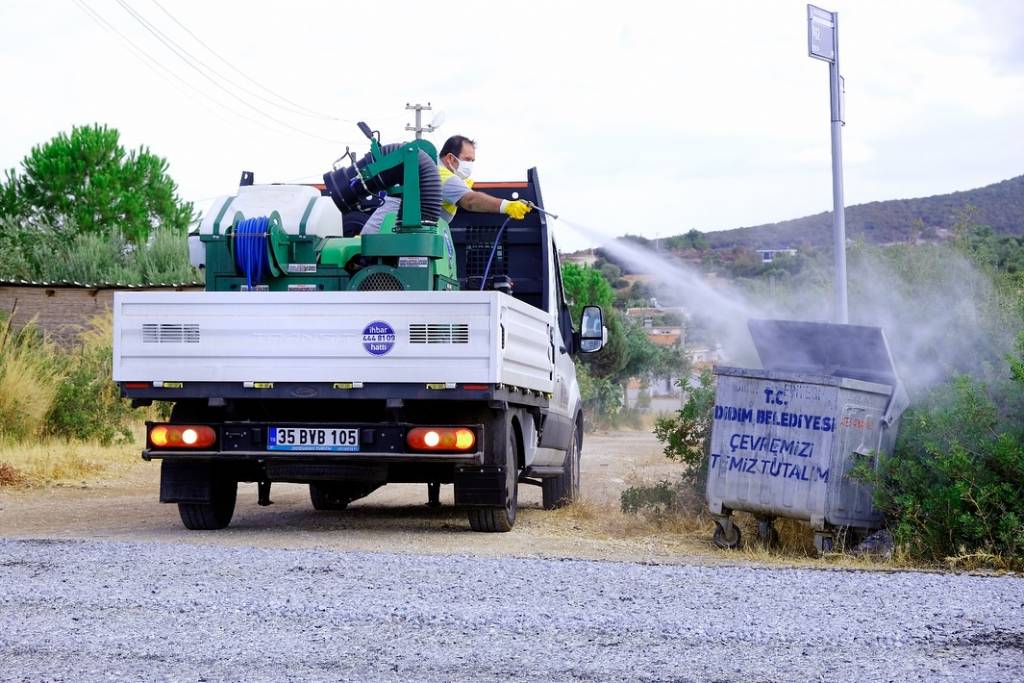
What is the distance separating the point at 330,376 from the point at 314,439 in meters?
0.55

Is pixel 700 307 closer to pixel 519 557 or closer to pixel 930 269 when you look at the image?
pixel 930 269

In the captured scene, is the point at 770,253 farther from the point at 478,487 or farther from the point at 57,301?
the point at 478,487

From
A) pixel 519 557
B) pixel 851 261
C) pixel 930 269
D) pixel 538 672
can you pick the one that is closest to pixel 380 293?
pixel 519 557

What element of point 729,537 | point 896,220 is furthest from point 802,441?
point 896,220

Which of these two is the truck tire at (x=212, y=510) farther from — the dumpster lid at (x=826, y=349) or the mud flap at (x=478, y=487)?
the dumpster lid at (x=826, y=349)

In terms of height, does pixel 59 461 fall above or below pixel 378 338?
below

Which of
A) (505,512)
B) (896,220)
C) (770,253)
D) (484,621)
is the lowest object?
(484,621)

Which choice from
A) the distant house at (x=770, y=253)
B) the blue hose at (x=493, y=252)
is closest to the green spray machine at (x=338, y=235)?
the blue hose at (x=493, y=252)

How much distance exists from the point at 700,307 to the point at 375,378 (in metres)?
4.92

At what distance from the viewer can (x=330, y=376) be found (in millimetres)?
9500

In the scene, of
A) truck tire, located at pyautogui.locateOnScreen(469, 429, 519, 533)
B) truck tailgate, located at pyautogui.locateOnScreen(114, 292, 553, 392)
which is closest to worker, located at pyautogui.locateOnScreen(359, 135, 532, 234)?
truck tailgate, located at pyautogui.locateOnScreen(114, 292, 553, 392)

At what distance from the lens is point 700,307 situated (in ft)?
44.4

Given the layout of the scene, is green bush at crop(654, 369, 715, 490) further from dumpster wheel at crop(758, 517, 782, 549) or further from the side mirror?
the side mirror

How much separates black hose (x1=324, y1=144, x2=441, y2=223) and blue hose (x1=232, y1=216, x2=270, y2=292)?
31.5 inches
